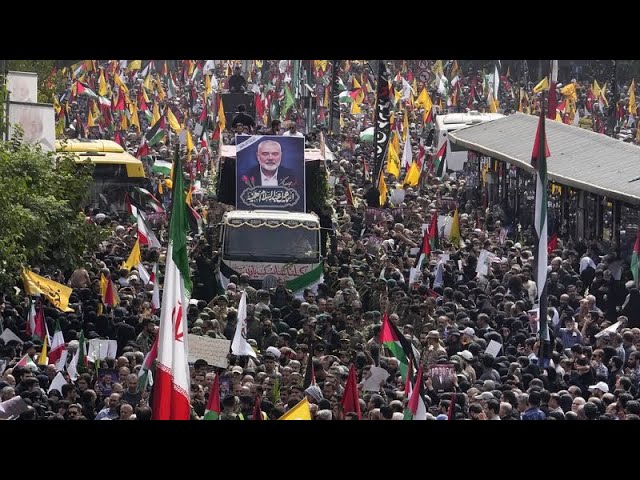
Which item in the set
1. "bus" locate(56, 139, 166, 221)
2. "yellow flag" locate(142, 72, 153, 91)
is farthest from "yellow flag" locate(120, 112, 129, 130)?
"bus" locate(56, 139, 166, 221)

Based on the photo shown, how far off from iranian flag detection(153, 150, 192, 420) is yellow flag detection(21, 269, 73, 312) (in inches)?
244

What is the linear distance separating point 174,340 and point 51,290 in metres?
7.39

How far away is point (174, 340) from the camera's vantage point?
500 inches

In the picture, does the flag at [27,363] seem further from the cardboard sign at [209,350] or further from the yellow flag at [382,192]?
the yellow flag at [382,192]

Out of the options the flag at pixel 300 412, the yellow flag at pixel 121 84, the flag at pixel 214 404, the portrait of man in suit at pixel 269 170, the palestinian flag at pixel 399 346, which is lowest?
the palestinian flag at pixel 399 346

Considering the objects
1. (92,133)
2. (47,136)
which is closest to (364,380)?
(47,136)

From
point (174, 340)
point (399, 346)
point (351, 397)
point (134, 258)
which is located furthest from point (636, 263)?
point (174, 340)

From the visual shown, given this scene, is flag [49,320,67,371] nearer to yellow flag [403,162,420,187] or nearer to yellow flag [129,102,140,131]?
yellow flag [403,162,420,187]

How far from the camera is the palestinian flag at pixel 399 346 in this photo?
1717cm

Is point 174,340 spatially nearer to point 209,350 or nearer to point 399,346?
point 209,350

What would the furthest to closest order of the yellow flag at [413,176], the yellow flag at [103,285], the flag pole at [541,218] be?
1. the yellow flag at [413,176]
2. the yellow flag at [103,285]
3. the flag pole at [541,218]

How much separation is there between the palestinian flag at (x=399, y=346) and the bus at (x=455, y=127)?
22.0 meters

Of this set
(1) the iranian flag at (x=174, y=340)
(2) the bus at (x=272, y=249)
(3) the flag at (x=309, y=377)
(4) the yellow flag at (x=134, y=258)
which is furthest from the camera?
(2) the bus at (x=272, y=249)

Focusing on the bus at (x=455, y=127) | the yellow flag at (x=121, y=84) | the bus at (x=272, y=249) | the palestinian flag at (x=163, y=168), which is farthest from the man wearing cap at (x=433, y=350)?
the yellow flag at (x=121, y=84)
